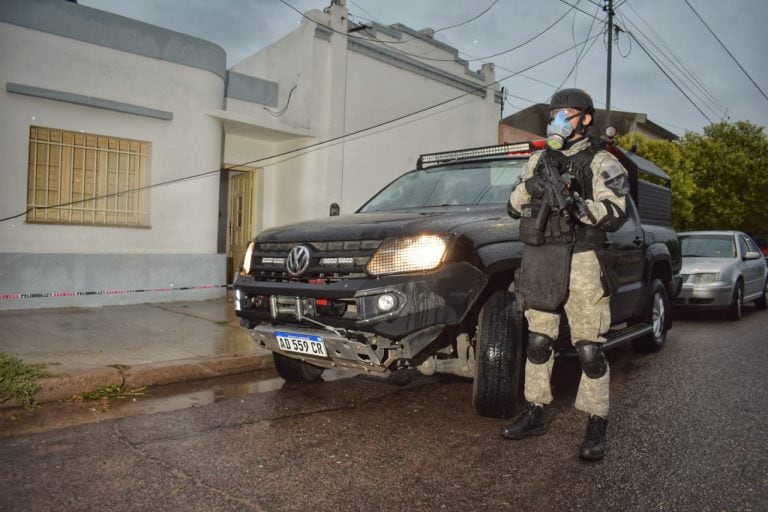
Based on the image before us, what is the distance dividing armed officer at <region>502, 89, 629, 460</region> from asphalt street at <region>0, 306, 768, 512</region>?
0.33 metres

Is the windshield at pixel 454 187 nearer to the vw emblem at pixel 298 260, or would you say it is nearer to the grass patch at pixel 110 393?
the vw emblem at pixel 298 260

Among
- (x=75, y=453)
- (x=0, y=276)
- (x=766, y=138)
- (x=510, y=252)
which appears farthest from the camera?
(x=766, y=138)

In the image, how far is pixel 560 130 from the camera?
3.41 meters

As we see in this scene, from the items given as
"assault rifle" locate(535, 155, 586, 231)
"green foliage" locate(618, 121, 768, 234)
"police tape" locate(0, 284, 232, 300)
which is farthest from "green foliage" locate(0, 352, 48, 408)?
"green foliage" locate(618, 121, 768, 234)

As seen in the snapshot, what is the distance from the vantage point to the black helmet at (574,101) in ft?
11.4

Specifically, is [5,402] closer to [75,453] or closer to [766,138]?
[75,453]

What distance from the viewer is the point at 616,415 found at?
4.05 m

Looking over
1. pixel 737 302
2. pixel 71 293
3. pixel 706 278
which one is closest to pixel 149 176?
pixel 71 293

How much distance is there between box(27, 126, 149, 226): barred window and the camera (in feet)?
25.9

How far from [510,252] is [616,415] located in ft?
4.36

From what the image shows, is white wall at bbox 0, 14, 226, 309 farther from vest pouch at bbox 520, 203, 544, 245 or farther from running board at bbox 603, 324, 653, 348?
vest pouch at bbox 520, 203, 544, 245

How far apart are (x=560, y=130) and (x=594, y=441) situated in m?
1.70

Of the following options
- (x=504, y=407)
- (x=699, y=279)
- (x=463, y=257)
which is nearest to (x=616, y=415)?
(x=504, y=407)

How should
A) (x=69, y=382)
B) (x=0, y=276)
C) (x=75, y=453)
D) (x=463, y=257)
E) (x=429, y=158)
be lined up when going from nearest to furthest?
(x=75, y=453), (x=463, y=257), (x=69, y=382), (x=429, y=158), (x=0, y=276)
